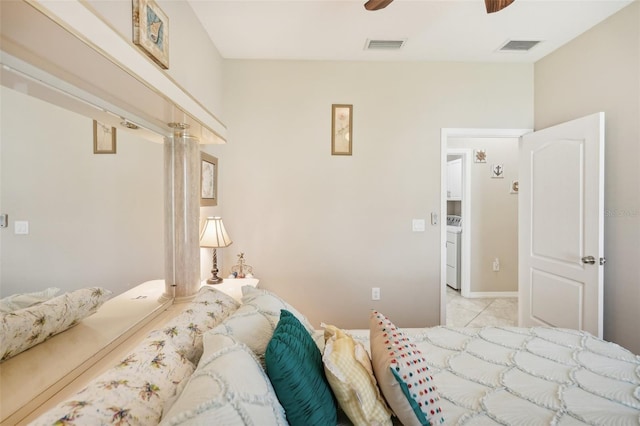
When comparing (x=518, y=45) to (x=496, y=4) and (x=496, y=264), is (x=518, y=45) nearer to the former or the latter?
(x=496, y=4)

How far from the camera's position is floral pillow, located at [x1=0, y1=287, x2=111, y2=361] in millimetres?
823

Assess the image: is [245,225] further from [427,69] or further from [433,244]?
[427,69]

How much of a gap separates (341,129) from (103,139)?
2.10 metres

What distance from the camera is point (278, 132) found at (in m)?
2.93

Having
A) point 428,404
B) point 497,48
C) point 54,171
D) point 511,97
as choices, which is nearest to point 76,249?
point 54,171

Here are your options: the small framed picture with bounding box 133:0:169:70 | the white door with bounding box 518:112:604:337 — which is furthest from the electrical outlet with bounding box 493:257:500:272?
the small framed picture with bounding box 133:0:169:70

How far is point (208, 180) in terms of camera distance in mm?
2529

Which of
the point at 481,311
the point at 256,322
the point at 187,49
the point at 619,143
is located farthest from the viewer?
the point at 481,311

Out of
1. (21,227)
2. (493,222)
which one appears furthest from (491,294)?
(21,227)

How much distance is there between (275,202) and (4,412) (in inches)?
90.3

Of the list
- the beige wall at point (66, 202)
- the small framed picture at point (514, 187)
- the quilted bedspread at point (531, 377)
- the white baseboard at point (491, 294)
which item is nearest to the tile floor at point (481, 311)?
the white baseboard at point (491, 294)

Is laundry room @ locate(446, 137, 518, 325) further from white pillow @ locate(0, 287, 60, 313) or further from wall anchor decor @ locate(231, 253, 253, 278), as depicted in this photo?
white pillow @ locate(0, 287, 60, 313)

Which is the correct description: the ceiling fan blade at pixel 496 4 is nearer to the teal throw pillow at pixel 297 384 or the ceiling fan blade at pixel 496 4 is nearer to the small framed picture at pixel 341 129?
the small framed picture at pixel 341 129

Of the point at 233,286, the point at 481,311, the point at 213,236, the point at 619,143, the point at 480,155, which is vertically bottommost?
the point at 481,311
